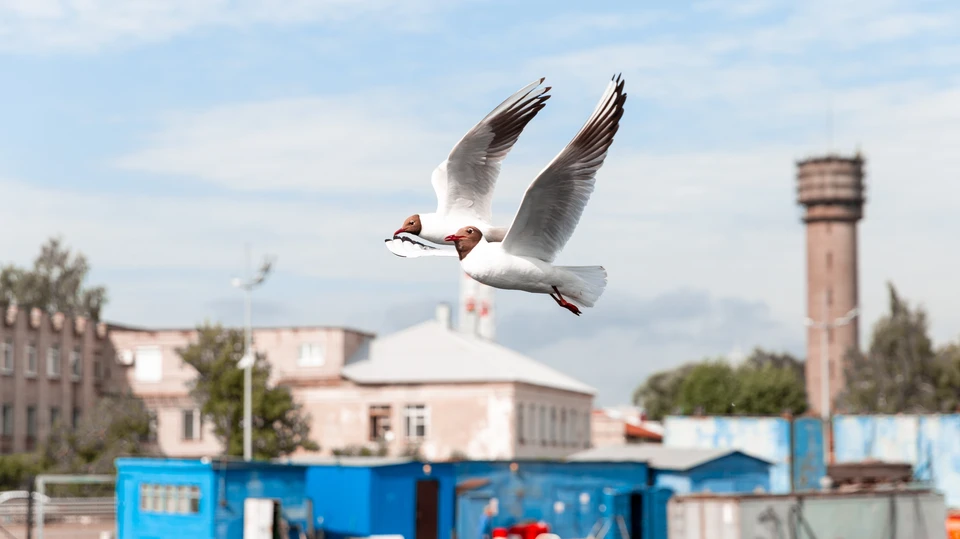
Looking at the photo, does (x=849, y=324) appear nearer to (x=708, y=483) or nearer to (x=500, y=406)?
(x=500, y=406)

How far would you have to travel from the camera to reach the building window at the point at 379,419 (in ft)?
305

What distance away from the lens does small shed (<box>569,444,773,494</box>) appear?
158 feet

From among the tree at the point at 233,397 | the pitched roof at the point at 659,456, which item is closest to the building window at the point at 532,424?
the tree at the point at 233,397

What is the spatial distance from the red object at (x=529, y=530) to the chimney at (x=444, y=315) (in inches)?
2347

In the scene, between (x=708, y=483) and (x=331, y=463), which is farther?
(x=708, y=483)

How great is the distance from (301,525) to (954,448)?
37.9 m

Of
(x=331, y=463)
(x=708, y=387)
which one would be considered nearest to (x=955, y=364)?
(x=708, y=387)

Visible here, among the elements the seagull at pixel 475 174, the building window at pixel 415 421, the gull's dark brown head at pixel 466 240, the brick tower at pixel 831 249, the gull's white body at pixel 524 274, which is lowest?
the building window at pixel 415 421

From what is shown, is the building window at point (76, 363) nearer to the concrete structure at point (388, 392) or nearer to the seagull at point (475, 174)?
the concrete structure at point (388, 392)

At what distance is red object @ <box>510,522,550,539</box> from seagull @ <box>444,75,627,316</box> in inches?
1534

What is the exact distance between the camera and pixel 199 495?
38.0 meters

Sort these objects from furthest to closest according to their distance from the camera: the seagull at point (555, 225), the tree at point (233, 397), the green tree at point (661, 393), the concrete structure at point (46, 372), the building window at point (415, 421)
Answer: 1. the green tree at point (661, 393)
2. the building window at point (415, 421)
3. the concrete structure at point (46, 372)
4. the tree at point (233, 397)
5. the seagull at point (555, 225)

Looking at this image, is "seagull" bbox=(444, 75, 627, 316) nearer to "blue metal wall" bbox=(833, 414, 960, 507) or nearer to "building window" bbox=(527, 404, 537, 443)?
"blue metal wall" bbox=(833, 414, 960, 507)

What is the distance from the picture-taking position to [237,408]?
74188mm
